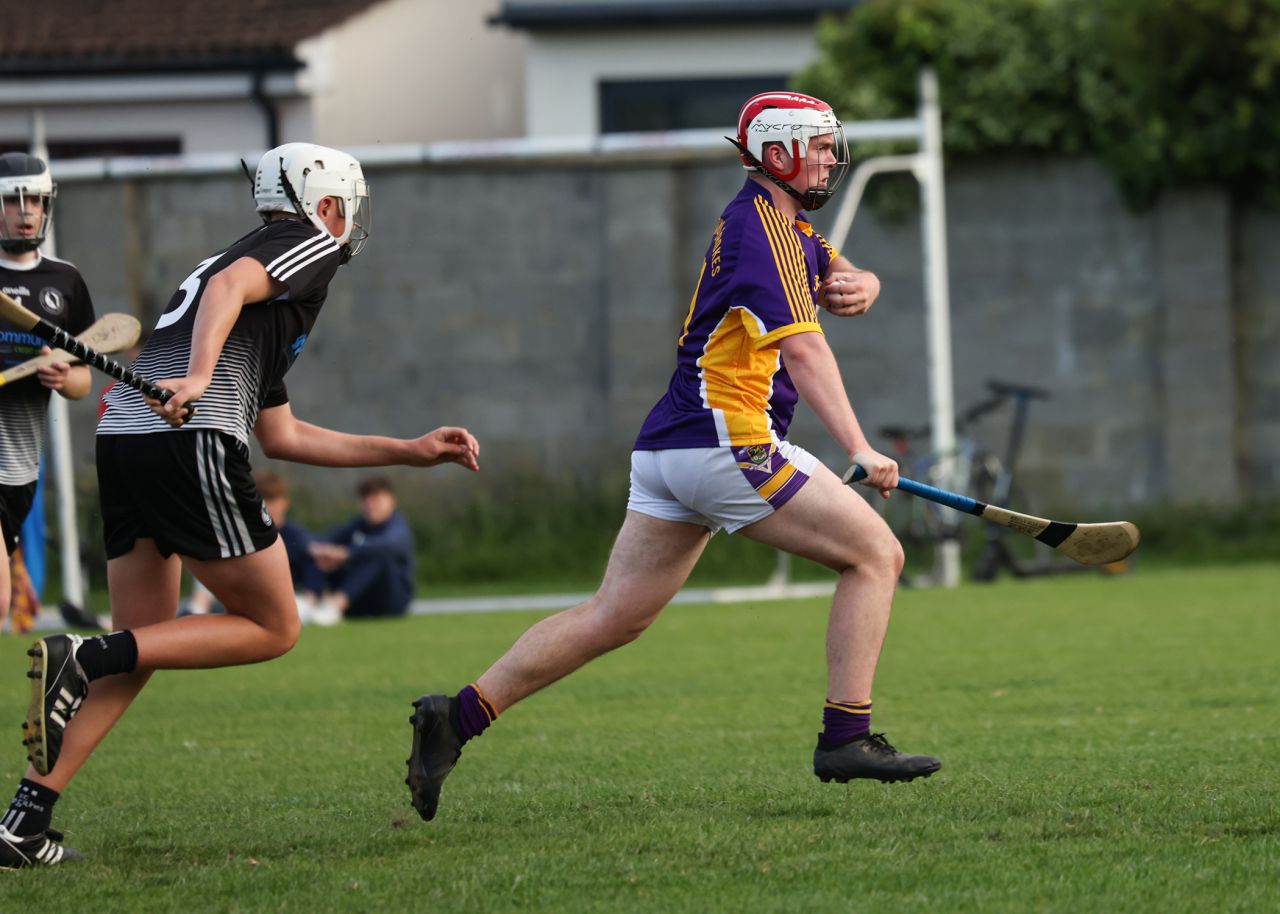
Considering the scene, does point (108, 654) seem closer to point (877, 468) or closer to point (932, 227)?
point (877, 468)

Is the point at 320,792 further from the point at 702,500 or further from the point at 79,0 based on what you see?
the point at 79,0

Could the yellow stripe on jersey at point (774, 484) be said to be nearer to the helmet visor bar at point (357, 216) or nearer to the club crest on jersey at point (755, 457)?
the club crest on jersey at point (755, 457)

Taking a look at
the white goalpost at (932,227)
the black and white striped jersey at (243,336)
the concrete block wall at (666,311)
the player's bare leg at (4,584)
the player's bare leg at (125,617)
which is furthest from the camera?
the concrete block wall at (666,311)

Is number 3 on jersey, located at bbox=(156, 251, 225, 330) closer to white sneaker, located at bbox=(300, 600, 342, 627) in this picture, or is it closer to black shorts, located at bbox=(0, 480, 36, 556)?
black shorts, located at bbox=(0, 480, 36, 556)

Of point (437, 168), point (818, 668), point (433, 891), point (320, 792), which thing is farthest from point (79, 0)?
point (433, 891)

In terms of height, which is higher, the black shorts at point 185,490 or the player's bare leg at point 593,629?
the black shorts at point 185,490

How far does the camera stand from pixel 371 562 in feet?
45.2

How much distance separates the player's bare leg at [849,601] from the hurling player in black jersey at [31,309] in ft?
8.40

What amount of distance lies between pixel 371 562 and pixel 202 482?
339 inches

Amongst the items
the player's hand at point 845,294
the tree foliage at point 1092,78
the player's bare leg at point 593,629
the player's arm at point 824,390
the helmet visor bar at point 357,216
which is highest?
the tree foliage at point 1092,78

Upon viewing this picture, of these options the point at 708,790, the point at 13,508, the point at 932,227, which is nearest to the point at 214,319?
the point at 13,508

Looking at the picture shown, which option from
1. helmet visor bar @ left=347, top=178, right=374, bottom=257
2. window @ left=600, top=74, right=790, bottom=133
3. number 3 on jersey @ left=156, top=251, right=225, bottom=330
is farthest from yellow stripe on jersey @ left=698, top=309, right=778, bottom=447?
window @ left=600, top=74, right=790, bottom=133

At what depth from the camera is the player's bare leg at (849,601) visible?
541 centimetres

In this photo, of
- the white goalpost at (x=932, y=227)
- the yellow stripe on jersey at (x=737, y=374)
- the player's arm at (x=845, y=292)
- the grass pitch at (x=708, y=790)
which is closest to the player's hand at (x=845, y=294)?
the player's arm at (x=845, y=292)
